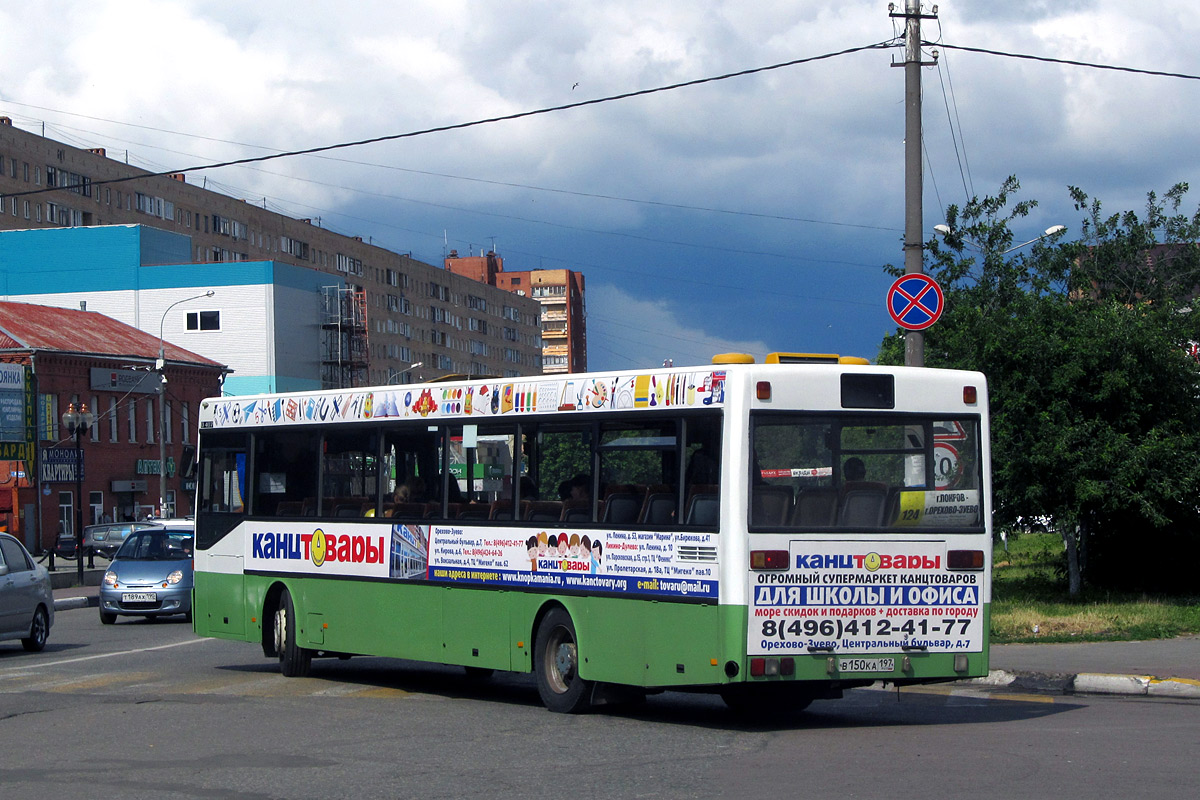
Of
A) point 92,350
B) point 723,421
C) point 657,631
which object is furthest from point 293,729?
point 92,350

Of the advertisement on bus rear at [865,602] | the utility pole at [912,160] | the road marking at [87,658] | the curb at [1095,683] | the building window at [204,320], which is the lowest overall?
the road marking at [87,658]

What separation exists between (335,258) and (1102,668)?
110923mm

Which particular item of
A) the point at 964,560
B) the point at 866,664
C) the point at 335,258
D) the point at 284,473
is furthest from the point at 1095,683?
the point at 335,258

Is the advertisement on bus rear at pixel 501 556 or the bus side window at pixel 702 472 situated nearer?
the bus side window at pixel 702 472

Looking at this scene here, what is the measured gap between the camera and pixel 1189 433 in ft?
72.8

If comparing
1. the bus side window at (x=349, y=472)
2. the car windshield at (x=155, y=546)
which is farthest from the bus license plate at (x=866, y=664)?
the car windshield at (x=155, y=546)

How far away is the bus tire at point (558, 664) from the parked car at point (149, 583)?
47.3 feet

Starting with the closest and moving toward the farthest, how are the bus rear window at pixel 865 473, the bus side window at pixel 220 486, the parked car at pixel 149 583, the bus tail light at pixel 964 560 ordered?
the bus rear window at pixel 865 473 < the bus tail light at pixel 964 560 < the bus side window at pixel 220 486 < the parked car at pixel 149 583

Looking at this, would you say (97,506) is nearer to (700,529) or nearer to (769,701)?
(769,701)

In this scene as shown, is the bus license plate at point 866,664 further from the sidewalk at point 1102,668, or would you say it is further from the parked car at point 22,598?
the parked car at point 22,598

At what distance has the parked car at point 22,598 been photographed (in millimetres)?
18953

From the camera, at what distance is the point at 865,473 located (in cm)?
1098

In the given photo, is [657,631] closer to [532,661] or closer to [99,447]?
[532,661]

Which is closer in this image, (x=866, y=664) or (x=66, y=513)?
(x=866, y=664)
